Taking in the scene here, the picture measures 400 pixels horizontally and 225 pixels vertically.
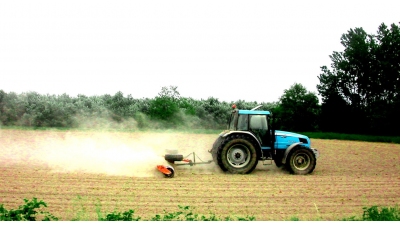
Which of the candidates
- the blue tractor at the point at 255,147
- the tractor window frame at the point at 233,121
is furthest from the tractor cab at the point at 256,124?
the tractor window frame at the point at 233,121

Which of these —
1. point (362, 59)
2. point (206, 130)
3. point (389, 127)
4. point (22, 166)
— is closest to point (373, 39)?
point (362, 59)

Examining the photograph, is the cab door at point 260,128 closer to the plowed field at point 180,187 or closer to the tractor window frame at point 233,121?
the tractor window frame at point 233,121

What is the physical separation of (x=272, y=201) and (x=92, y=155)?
363 inches

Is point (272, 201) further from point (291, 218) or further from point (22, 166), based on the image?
point (22, 166)

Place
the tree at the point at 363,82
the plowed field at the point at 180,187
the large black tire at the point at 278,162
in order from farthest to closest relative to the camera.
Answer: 1. the tree at the point at 363,82
2. the large black tire at the point at 278,162
3. the plowed field at the point at 180,187

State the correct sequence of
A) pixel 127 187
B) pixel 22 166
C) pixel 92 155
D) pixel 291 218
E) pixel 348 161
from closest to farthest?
pixel 291 218 → pixel 127 187 → pixel 22 166 → pixel 92 155 → pixel 348 161

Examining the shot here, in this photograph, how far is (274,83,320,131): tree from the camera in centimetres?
4475

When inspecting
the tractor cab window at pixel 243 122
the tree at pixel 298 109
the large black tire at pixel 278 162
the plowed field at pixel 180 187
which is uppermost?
the tree at pixel 298 109

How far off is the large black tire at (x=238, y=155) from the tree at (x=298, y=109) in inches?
1138

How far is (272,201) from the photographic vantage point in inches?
415

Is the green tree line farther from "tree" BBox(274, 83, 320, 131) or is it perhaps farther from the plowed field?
the plowed field

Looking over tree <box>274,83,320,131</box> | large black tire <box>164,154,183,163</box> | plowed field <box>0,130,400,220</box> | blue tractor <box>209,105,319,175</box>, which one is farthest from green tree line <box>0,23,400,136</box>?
large black tire <box>164,154,183,163</box>

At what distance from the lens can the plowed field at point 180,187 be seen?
31.5 ft

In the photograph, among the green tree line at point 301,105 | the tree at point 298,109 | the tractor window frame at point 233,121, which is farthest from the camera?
the tree at point 298,109
